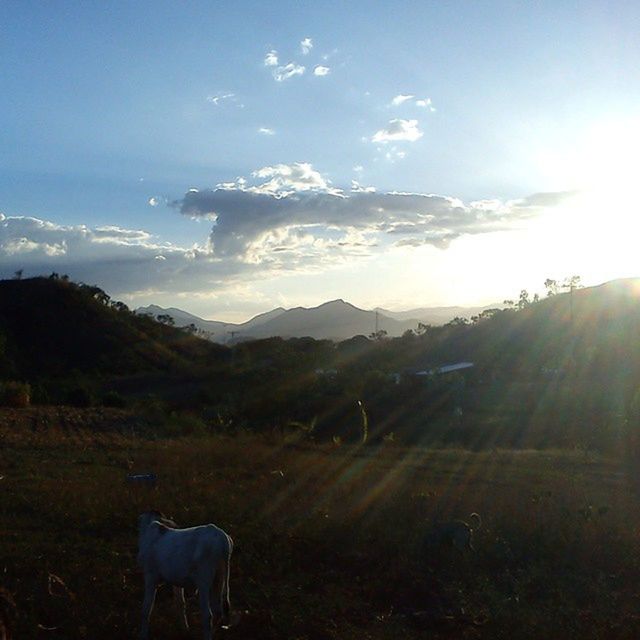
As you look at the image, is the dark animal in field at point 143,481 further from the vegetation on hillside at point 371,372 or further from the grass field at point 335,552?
the vegetation on hillside at point 371,372

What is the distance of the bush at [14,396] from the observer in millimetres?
36438

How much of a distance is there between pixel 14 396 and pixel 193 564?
108 feet

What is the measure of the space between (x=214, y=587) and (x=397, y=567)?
3669 mm

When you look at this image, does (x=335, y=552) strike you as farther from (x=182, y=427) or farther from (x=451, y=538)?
(x=182, y=427)

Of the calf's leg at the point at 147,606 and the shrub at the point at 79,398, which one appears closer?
the calf's leg at the point at 147,606

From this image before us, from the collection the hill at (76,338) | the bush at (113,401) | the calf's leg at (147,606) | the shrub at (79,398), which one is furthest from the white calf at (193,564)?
the hill at (76,338)

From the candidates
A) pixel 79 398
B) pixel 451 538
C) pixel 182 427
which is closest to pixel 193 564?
pixel 451 538

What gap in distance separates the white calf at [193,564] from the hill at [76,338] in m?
62.0

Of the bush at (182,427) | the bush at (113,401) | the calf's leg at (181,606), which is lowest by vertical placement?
the bush at (113,401)

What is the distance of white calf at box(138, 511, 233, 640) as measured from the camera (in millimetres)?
6531

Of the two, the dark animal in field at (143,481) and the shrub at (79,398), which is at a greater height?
the dark animal in field at (143,481)

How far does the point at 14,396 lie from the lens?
37.0 m

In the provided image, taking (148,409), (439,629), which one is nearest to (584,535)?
(439,629)

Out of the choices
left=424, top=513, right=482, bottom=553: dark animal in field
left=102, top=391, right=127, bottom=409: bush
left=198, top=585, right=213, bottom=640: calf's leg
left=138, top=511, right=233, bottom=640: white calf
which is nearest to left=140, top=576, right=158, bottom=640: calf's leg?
left=138, top=511, right=233, bottom=640: white calf
